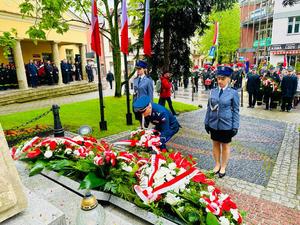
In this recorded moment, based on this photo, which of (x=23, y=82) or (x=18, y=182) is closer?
(x=18, y=182)

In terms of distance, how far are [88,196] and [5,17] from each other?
59.8ft

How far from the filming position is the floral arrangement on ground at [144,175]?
Result: 93.0 inches

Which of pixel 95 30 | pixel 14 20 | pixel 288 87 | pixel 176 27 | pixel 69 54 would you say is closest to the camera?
pixel 95 30

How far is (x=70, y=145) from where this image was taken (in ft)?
12.9

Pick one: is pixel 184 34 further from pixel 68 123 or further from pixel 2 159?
pixel 2 159

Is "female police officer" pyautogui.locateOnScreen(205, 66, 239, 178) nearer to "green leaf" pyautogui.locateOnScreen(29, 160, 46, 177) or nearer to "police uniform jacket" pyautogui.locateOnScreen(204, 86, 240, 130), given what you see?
"police uniform jacket" pyautogui.locateOnScreen(204, 86, 240, 130)

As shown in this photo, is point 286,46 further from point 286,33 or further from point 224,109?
point 224,109

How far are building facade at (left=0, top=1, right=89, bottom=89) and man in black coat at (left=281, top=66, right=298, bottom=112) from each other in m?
14.5

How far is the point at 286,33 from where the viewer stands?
28672mm

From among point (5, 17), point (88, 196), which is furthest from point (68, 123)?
point (5, 17)

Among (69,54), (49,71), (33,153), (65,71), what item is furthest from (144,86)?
(69,54)

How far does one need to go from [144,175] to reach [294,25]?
1291 inches

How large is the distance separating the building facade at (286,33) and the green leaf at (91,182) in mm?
31035

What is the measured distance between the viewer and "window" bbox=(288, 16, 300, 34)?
90.4 feet
